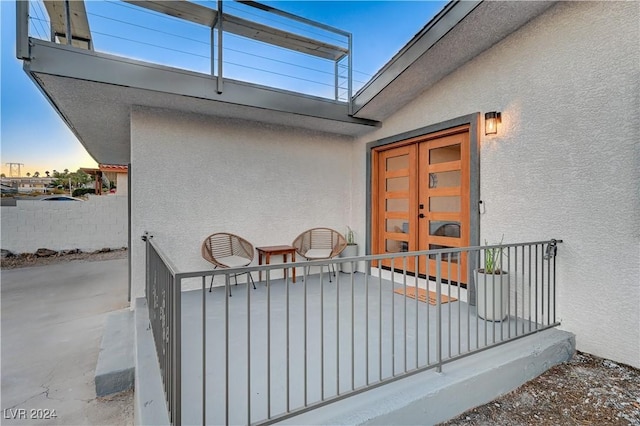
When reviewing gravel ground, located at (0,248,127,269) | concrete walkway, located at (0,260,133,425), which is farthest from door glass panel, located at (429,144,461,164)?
gravel ground, located at (0,248,127,269)

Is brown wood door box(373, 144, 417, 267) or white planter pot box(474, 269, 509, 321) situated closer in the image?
white planter pot box(474, 269, 509, 321)

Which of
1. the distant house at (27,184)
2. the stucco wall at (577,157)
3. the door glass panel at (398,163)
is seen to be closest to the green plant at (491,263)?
the stucco wall at (577,157)

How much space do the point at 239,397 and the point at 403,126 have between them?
4483mm

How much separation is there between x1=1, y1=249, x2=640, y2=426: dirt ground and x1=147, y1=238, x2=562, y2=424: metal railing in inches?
15.7

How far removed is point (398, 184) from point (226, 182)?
2.94 metres

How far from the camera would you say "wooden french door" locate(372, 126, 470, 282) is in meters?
4.42

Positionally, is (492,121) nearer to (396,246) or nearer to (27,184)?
(396,246)

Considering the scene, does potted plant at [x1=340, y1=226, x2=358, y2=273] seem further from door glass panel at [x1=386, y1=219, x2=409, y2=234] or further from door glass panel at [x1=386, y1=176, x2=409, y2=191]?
door glass panel at [x1=386, y1=176, x2=409, y2=191]

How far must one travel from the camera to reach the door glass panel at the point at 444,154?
4.50 metres

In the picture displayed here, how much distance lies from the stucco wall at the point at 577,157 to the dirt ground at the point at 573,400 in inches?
10.4

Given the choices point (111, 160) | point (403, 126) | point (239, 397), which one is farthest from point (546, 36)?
point (111, 160)

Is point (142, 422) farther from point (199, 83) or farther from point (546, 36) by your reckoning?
point (546, 36)

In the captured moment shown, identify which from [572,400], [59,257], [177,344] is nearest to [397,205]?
[572,400]

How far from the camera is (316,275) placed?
19.9 feet
